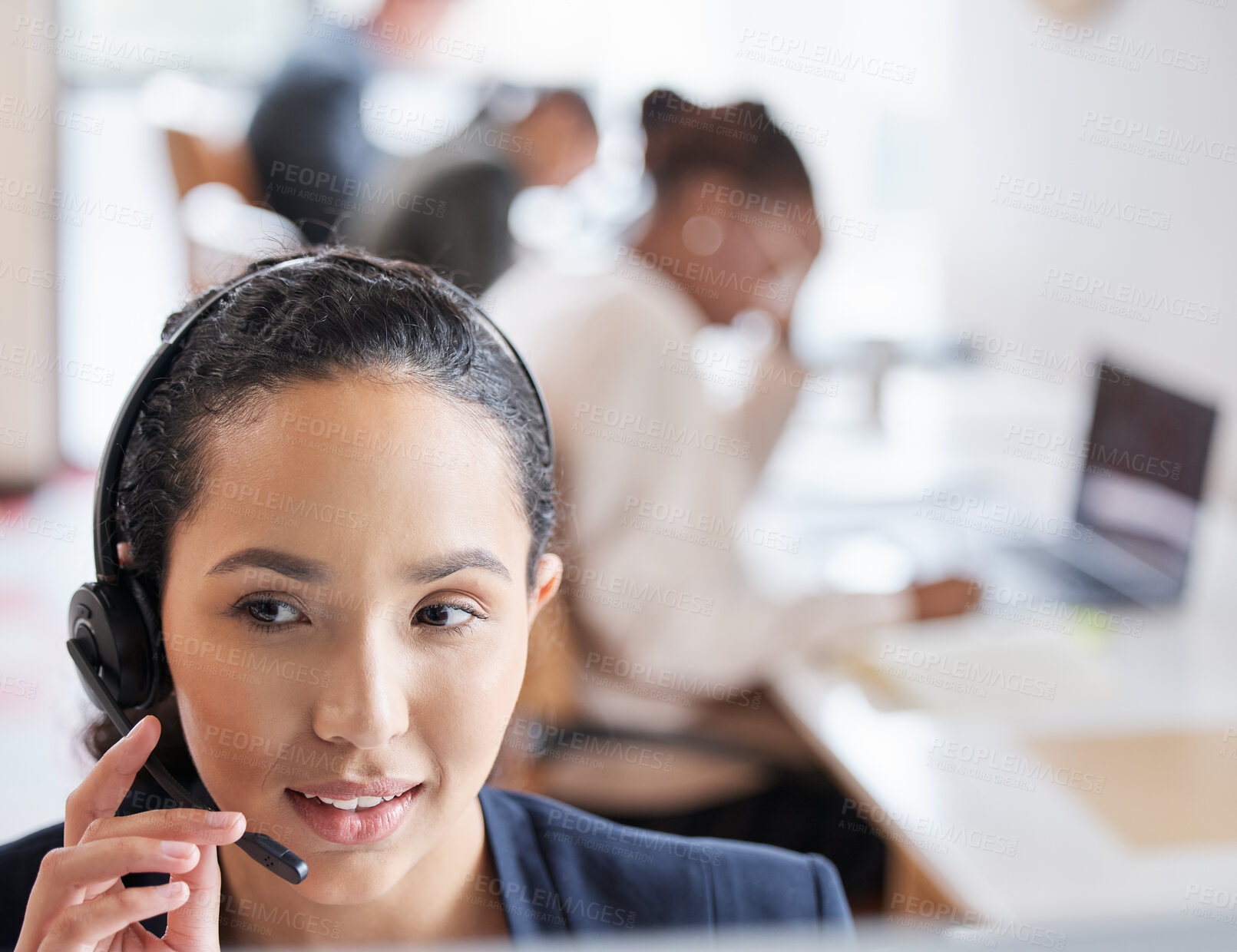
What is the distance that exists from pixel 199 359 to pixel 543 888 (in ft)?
0.91

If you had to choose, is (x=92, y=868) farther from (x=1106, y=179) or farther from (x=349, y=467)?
(x=1106, y=179)

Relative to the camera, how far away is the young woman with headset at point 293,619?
388mm

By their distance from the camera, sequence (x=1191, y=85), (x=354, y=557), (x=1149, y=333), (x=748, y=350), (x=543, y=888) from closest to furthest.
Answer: (x=354, y=557) → (x=543, y=888) → (x=1191, y=85) → (x=748, y=350) → (x=1149, y=333)

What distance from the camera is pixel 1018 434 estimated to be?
7.23 feet

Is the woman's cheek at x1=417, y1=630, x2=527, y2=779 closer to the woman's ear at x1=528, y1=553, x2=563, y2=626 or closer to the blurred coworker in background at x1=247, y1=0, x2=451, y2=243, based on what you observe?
the woman's ear at x1=528, y1=553, x2=563, y2=626

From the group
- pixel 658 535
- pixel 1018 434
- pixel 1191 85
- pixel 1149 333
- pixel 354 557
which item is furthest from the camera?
pixel 1018 434

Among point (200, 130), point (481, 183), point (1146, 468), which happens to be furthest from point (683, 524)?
point (200, 130)

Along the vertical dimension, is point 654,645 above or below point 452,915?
below

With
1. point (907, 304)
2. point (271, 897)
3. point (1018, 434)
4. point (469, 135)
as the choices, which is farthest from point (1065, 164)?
point (271, 897)

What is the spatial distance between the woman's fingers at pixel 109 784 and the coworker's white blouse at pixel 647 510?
0.75m

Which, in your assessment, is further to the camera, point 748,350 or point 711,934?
point 748,350

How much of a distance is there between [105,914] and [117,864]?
2 cm

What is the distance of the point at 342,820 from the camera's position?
41 cm

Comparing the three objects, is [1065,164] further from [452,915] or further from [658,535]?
[452,915]
